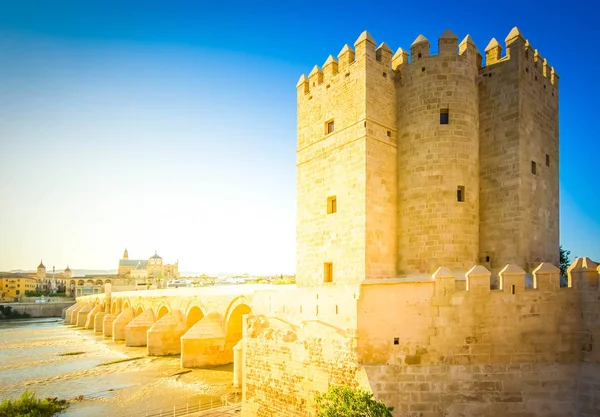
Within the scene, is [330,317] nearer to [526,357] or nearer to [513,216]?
[526,357]

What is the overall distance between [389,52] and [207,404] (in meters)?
15.6

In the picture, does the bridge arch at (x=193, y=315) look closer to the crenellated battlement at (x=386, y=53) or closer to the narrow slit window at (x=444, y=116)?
the crenellated battlement at (x=386, y=53)

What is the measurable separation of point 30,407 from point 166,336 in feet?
39.1

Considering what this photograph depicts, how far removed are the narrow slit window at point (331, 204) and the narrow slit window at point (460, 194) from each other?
12.6ft

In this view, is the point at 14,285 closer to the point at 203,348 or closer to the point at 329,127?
the point at 203,348

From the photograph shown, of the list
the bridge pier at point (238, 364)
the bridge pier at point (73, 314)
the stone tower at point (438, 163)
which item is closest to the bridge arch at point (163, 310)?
the bridge pier at point (238, 364)

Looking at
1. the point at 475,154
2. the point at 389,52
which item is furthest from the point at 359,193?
the point at 389,52

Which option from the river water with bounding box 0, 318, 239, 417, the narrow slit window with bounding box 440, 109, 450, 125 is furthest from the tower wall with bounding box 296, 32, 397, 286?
the river water with bounding box 0, 318, 239, 417

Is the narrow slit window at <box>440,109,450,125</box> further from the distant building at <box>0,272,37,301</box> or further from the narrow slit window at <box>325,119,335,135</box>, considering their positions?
the distant building at <box>0,272,37,301</box>

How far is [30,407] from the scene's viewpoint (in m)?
15.5

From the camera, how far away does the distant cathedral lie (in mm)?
113750

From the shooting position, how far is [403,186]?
1258 cm

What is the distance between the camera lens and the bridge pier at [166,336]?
27.2m

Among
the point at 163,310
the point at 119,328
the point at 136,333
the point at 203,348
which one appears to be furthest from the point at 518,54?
the point at 119,328
